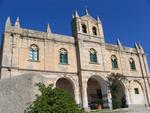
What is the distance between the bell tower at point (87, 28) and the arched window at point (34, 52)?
5867mm

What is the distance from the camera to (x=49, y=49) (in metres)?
24.0

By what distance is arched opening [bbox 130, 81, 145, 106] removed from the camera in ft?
91.8

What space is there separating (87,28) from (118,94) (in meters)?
10.6

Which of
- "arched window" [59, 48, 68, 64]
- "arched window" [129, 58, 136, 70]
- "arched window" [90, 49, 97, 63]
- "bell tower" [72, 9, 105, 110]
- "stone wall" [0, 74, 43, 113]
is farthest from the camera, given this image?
"arched window" [129, 58, 136, 70]

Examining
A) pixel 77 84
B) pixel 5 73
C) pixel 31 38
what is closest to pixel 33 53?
pixel 31 38

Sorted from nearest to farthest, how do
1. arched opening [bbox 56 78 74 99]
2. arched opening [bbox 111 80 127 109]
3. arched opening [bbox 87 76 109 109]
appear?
arched opening [bbox 111 80 127 109] → arched opening [bbox 87 76 109 109] → arched opening [bbox 56 78 74 99]

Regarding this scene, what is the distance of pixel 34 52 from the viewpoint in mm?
23219

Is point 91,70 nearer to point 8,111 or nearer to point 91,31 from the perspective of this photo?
point 91,31

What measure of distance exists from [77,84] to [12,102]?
14.9m

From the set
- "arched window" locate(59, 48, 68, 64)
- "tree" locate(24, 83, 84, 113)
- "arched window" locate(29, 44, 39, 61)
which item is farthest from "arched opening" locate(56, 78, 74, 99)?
"tree" locate(24, 83, 84, 113)

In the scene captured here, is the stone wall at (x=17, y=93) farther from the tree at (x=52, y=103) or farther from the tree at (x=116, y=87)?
the tree at (x=116, y=87)

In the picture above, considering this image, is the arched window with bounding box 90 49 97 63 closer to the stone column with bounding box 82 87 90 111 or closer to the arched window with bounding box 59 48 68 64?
the arched window with bounding box 59 48 68 64

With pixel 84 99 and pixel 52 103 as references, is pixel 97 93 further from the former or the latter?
pixel 52 103

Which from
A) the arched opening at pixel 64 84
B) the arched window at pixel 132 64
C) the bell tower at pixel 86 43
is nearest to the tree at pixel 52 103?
the bell tower at pixel 86 43
